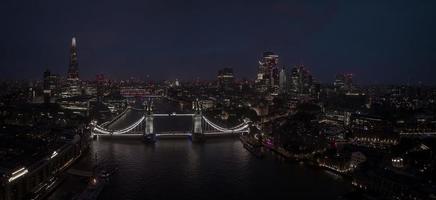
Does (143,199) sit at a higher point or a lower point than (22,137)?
lower

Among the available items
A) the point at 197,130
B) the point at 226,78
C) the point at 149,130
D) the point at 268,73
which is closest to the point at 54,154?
the point at 149,130

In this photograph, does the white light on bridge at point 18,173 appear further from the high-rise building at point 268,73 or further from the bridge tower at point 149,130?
the high-rise building at point 268,73

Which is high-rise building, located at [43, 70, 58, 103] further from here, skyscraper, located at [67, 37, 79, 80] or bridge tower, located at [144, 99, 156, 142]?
bridge tower, located at [144, 99, 156, 142]

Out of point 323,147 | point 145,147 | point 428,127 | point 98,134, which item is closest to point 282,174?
point 323,147

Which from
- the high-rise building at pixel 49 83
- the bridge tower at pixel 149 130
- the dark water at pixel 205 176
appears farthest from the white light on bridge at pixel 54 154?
the high-rise building at pixel 49 83

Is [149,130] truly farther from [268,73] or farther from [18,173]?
[268,73]

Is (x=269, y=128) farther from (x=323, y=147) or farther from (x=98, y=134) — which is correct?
(x=98, y=134)
